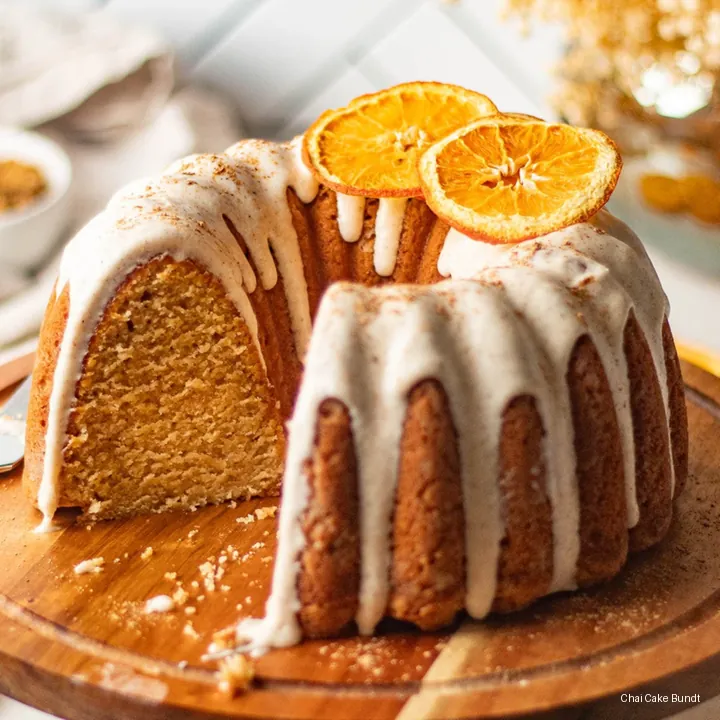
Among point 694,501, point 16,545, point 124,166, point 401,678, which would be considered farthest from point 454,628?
point 124,166

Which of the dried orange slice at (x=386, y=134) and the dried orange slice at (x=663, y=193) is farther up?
the dried orange slice at (x=386, y=134)

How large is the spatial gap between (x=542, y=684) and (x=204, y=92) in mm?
3068

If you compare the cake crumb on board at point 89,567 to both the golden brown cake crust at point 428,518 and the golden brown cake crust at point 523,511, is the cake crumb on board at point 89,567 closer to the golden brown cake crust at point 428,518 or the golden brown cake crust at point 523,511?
the golden brown cake crust at point 428,518

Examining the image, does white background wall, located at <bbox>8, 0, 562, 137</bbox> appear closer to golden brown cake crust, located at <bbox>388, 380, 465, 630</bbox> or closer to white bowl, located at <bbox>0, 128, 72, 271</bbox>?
white bowl, located at <bbox>0, 128, 72, 271</bbox>

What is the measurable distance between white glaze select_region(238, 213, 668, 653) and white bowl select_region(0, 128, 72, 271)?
187 cm

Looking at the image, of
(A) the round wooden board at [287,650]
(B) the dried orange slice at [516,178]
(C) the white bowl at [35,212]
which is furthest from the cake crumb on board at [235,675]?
(C) the white bowl at [35,212]

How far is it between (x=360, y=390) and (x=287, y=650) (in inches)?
16.6

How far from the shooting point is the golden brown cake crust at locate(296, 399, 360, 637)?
66.6 inches

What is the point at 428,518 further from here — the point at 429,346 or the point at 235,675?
the point at 235,675

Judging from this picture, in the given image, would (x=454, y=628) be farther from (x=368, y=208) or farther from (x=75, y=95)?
(x=75, y=95)

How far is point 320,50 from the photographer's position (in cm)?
430

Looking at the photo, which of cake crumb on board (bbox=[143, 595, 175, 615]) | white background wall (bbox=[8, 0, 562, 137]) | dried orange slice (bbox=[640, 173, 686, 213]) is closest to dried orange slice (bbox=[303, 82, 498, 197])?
cake crumb on board (bbox=[143, 595, 175, 615])

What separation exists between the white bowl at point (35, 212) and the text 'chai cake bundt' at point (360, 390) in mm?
1226

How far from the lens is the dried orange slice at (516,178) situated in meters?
1.93
